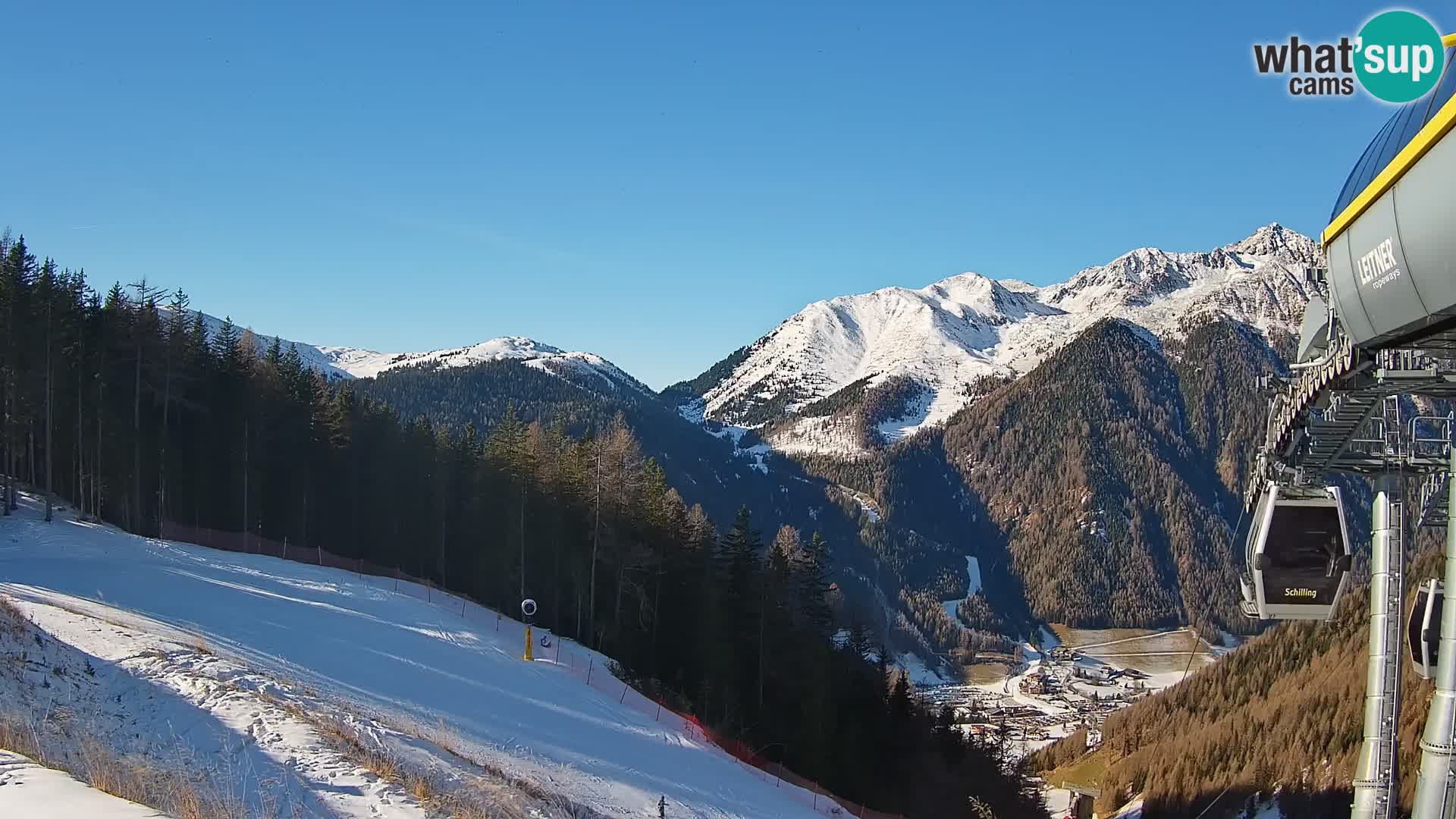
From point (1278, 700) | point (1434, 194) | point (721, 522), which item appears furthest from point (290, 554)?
point (721, 522)

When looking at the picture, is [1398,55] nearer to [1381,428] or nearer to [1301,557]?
[1381,428]

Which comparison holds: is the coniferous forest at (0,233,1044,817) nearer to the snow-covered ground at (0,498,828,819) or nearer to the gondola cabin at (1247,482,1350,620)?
the snow-covered ground at (0,498,828,819)

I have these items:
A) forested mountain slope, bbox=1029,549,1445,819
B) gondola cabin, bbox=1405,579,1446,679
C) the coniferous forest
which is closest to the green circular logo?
gondola cabin, bbox=1405,579,1446,679

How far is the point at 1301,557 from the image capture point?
11.9 metres

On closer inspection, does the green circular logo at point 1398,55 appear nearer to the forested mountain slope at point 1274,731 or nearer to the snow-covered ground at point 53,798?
the snow-covered ground at point 53,798

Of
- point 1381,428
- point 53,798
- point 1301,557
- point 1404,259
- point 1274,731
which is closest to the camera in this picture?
point 1404,259

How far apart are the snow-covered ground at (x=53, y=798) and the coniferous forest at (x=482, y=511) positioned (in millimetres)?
26582

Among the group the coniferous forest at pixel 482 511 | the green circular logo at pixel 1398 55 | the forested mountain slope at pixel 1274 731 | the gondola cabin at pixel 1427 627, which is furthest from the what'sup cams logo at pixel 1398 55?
the coniferous forest at pixel 482 511

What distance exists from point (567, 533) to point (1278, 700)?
1313 inches

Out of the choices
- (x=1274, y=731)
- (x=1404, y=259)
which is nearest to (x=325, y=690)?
(x=1404, y=259)

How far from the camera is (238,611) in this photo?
67.7 ft

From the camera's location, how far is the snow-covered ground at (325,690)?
11492mm

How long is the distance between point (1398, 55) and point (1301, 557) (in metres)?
6.83

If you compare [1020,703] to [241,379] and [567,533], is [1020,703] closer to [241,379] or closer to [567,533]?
[567,533]
